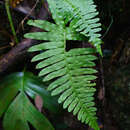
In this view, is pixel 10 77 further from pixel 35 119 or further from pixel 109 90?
pixel 109 90

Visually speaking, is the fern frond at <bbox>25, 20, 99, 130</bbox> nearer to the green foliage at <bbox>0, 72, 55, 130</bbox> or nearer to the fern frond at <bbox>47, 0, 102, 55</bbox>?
the fern frond at <bbox>47, 0, 102, 55</bbox>

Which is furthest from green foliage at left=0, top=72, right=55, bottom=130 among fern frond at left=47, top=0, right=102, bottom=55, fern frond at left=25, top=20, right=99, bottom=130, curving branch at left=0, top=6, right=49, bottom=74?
fern frond at left=47, top=0, right=102, bottom=55

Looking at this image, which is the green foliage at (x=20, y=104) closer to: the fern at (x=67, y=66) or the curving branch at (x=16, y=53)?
the curving branch at (x=16, y=53)

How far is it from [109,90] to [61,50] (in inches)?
48.4

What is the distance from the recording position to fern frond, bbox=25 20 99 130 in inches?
37.9

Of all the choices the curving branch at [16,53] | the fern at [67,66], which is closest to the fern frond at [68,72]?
the fern at [67,66]

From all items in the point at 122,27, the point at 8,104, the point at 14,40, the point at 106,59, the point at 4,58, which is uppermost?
the point at 122,27

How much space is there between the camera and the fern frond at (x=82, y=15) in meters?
0.91

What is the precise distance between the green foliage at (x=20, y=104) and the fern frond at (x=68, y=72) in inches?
16.3

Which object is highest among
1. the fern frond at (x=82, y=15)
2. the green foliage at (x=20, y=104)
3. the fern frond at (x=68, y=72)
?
the fern frond at (x=82, y=15)

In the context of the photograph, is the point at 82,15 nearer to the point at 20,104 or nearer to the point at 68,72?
the point at 68,72

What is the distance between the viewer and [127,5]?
5.82 ft

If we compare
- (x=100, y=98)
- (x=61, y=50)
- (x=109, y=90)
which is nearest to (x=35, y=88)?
(x=61, y=50)

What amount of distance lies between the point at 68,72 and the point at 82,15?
389mm
